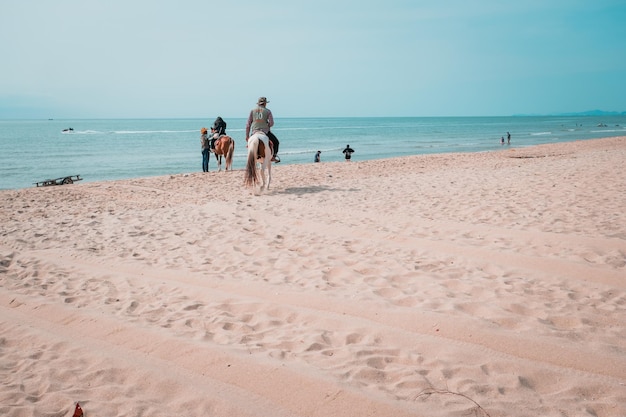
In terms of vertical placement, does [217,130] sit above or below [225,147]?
above

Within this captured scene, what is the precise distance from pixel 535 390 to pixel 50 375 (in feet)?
11.5

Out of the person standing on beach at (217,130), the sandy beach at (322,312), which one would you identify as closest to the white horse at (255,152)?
the sandy beach at (322,312)

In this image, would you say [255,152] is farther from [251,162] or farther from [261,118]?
[261,118]

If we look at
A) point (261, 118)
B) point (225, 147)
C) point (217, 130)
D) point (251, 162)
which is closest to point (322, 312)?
point (251, 162)

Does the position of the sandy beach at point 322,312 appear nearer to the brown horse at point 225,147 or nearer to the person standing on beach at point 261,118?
the person standing on beach at point 261,118

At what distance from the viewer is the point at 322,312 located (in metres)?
4.19

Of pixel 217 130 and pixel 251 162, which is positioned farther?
pixel 217 130

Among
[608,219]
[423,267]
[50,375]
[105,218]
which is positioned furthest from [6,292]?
[608,219]

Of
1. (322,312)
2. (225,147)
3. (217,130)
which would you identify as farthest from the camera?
(217,130)

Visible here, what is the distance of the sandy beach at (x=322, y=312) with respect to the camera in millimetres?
2904

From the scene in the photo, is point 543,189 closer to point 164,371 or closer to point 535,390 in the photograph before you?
point 535,390

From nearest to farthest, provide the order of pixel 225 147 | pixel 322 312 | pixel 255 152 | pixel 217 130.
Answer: pixel 322 312 → pixel 255 152 → pixel 225 147 → pixel 217 130

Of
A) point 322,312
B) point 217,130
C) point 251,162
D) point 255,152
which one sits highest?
point 217,130

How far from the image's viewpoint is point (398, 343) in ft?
11.7
